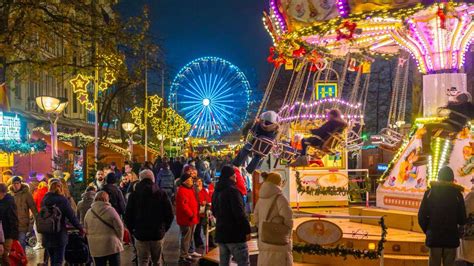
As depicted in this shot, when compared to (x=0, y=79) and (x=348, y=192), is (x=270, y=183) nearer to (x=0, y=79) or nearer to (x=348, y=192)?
(x=348, y=192)

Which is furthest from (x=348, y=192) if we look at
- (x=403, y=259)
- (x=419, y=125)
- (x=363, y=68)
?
(x=403, y=259)

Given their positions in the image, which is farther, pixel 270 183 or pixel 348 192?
pixel 348 192

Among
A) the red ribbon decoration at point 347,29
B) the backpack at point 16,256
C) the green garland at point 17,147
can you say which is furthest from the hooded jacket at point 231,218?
the green garland at point 17,147

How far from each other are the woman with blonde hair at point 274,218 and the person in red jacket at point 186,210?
4.47 m

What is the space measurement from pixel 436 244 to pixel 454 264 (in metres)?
0.52

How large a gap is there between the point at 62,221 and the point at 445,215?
5602 mm

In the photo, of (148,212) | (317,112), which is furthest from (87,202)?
(317,112)

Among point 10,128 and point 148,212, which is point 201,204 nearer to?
point 148,212

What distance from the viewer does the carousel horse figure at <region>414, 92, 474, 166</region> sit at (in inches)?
454

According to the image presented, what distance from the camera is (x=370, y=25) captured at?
14.1 m

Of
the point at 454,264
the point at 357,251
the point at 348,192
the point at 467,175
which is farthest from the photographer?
the point at 348,192

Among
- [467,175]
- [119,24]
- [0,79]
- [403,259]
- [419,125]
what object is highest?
[119,24]

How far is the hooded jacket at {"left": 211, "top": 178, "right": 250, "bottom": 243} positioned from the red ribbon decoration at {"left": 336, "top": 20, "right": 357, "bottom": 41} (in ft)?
16.7

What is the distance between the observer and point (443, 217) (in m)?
8.60
